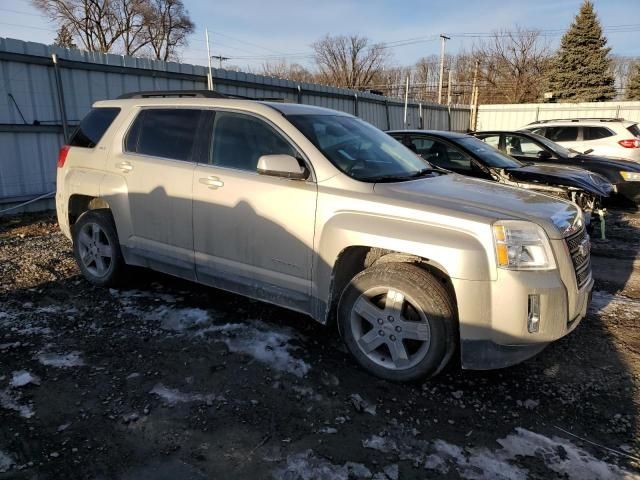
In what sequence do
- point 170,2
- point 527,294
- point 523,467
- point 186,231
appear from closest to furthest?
point 523,467 < point 527,294 < point 186,231 < point 170,2

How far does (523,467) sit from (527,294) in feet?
3.08

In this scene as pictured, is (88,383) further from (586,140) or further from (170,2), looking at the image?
(170,2)

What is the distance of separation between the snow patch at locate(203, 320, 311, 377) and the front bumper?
3.88ft

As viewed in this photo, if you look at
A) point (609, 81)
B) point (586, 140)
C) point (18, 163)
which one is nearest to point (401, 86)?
A: point (609, 81)

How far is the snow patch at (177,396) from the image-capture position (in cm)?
302

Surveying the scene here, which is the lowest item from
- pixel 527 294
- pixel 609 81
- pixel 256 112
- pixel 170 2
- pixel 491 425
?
pixel 491 425

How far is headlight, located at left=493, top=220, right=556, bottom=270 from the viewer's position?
9.37 feet

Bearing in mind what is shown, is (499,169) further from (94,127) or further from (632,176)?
(94,127)

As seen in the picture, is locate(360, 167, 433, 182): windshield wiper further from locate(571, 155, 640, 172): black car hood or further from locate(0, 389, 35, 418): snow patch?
locate(571, 155, 640, 172): black car hood

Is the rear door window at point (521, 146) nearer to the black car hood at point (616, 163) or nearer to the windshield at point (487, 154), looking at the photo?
the black car hood at point (616, 163)

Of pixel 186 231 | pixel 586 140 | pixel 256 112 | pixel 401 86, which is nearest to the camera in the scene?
pixel 256 112

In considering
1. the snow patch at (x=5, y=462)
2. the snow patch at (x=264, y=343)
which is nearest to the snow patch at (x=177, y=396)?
the snow patch at (x=264, y=343)

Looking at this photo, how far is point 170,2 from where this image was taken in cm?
5106

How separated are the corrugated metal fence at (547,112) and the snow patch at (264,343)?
A: 23.9 metres
